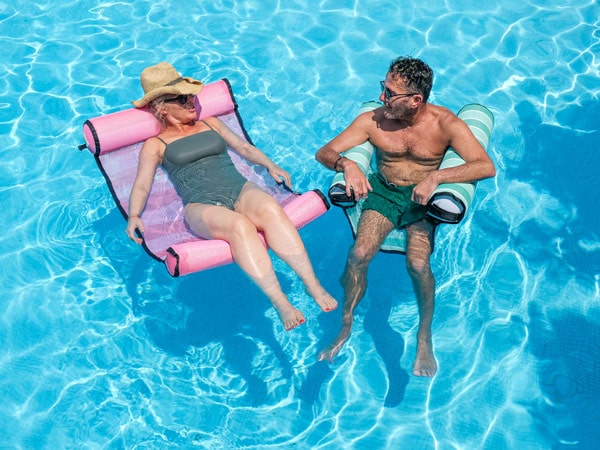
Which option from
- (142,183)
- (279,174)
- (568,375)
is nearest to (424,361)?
(568,375)

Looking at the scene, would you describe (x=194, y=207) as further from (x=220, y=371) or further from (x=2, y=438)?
(x=2, y=438)

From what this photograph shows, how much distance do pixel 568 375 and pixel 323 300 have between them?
5.92ft

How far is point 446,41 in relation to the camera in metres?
6.75

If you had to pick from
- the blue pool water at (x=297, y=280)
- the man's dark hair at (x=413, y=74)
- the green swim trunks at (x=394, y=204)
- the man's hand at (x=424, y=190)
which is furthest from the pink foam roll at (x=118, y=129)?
the man's hand at (x=424, y=190)

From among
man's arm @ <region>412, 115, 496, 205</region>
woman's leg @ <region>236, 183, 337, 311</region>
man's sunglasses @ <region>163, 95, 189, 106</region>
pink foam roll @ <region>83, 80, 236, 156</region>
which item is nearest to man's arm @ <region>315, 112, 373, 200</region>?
man's arm @ <region>412, 115, 496, 205</region>

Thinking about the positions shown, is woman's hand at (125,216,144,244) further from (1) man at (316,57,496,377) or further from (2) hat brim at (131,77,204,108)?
(1) man at (316,57,496,377)

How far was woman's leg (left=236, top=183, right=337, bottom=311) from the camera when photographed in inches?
156

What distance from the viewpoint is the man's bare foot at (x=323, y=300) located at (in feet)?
12.7

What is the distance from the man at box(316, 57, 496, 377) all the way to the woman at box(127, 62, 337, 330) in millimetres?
431

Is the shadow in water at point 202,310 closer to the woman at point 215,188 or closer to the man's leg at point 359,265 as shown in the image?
the man's leg at point 359,265

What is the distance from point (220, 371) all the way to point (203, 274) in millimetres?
802

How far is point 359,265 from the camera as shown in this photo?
4.32m

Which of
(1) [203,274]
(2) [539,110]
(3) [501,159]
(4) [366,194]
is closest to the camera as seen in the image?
(4) [366,194]

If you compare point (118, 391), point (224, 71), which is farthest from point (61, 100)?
point (118, 391)
